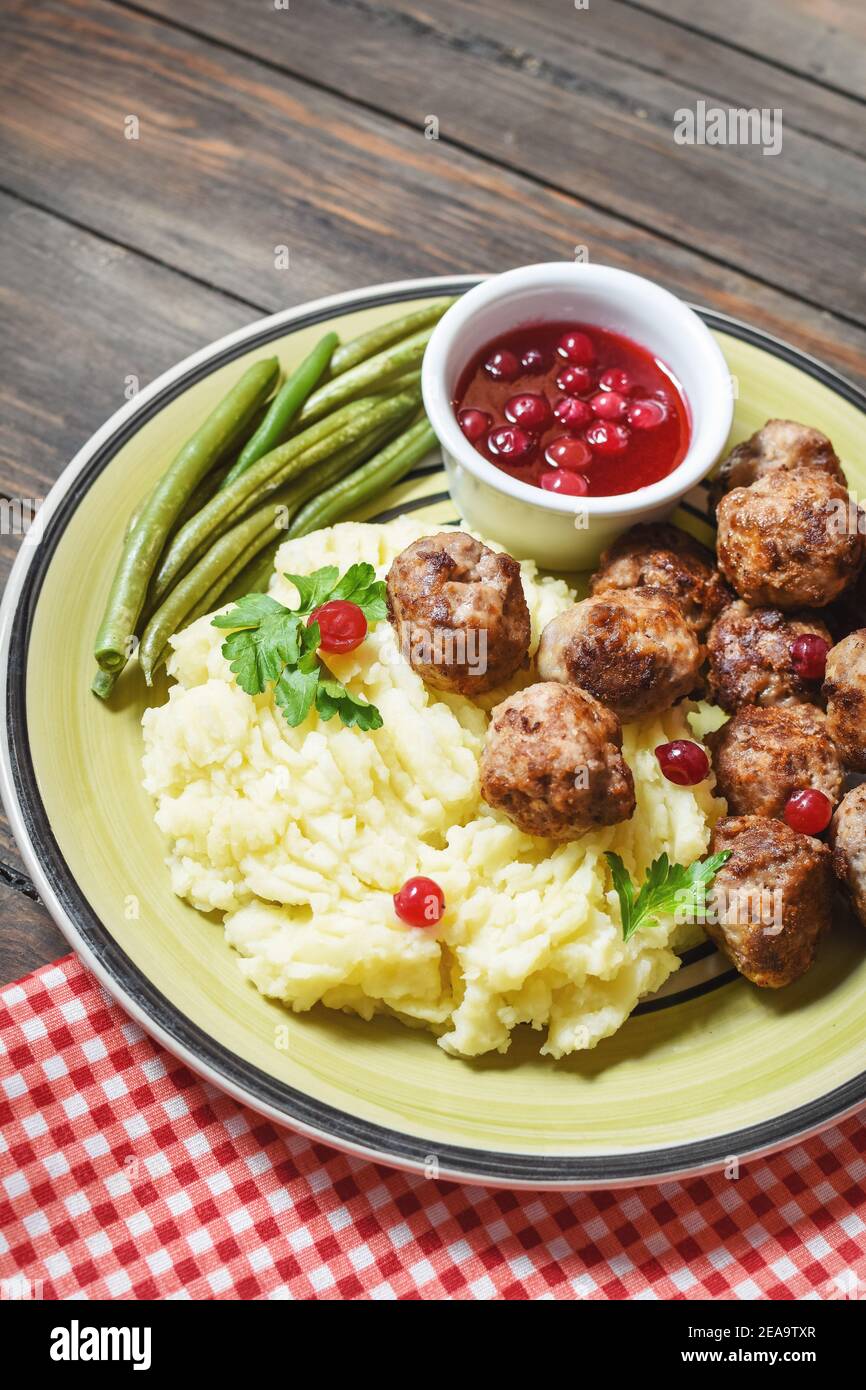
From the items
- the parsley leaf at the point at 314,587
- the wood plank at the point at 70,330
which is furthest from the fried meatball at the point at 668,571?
the wood plank at the point at 70,330

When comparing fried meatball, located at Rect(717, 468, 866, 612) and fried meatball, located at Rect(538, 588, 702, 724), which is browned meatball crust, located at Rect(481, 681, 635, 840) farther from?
fried meatball, located at Rect(717, 468, 866, 612)

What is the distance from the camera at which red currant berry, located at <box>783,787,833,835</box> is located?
5.16 m

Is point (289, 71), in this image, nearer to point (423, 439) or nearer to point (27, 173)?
point (27, 173)

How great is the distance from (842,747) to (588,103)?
4834 mm

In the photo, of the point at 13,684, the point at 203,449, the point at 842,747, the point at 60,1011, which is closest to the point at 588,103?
the point at 203,449

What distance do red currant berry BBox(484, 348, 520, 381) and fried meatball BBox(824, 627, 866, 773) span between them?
6.63 feet

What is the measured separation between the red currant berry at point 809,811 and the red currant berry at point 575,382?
2.18m

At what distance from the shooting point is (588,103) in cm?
792

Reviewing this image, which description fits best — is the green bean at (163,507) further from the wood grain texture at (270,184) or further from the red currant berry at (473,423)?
the wood grain texture at (270,184)

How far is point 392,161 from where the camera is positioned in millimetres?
7652

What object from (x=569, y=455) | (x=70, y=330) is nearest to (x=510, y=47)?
(x=70, y=330)

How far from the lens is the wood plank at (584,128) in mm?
7598

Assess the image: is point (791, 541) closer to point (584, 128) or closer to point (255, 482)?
point (255, 482)

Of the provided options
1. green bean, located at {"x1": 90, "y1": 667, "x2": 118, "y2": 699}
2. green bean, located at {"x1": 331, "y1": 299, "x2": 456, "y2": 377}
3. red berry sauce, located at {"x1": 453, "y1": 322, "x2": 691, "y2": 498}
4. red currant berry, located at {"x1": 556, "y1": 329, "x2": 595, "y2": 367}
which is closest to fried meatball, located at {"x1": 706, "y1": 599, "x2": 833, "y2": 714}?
red berry sauce, located at {"x1": 453, "y1": 322, "x2": 691, "y2": 498}
